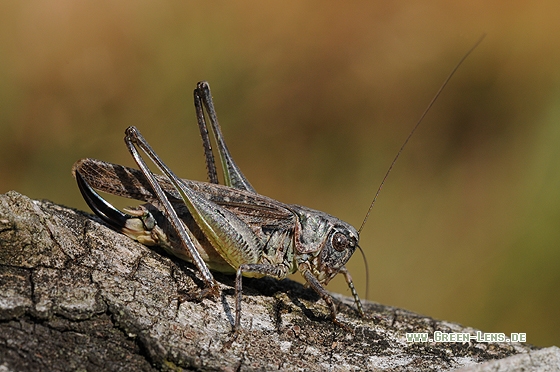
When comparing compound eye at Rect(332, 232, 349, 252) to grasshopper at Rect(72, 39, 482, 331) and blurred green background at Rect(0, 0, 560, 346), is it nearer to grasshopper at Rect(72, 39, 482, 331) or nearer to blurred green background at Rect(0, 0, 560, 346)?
grasshopper at Rect(72, 39, 482, 331)

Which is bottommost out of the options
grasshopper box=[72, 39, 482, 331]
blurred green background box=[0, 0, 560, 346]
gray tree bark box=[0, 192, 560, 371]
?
gray tree bark box=[0, 192, 560, 371]

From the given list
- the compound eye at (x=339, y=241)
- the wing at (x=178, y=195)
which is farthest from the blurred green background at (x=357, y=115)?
the wing at (x=178, y=195)

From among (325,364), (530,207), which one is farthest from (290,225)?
(530,207)

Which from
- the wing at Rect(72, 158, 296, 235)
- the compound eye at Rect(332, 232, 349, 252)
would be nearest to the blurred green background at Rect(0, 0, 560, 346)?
the compound eye at Rect(332, 232, 349, 252)

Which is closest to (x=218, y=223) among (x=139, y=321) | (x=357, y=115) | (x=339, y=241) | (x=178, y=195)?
(x=178, y=195)

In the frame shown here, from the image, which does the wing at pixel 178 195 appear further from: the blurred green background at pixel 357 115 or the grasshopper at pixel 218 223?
the blurred green background at pixel 357 115

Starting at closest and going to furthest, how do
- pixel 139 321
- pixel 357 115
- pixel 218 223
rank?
pixel 139 321, pixel 218 223, pixel 357 115

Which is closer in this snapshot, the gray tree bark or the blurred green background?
the gray tree bark

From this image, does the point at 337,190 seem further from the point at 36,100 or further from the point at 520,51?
the point at 36,100

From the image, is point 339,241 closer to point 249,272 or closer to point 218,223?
point 249,272
